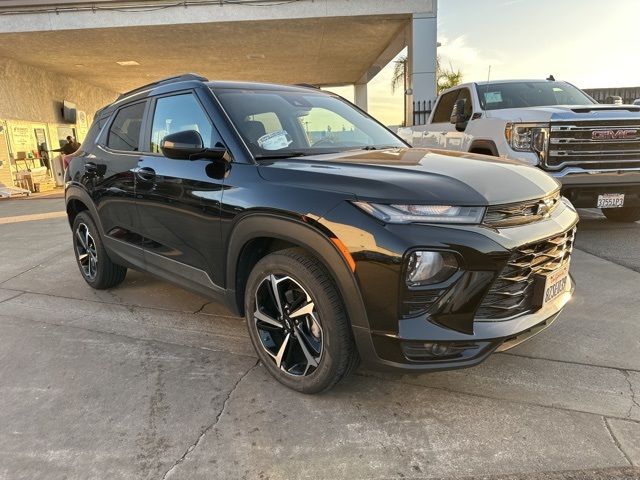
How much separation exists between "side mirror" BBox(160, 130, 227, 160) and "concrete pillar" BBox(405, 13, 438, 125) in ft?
33.6

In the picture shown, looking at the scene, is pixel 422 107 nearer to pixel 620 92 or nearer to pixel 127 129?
pixel 127 129

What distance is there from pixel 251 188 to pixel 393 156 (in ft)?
2.83

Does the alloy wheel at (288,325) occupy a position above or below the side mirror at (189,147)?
below

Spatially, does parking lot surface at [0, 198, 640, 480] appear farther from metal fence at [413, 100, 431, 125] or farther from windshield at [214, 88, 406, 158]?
metal fence at [413, 100, 431, 125]

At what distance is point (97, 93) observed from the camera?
71.2 feet

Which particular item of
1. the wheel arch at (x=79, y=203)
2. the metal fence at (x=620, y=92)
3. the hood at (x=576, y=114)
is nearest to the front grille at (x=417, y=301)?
the wheel arch at (x=79, y=203)

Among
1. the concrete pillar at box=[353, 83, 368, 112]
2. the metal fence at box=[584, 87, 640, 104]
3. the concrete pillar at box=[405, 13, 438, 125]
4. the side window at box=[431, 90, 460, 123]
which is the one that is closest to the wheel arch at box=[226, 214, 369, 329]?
the side window at box=[431, 90, 460, 123]

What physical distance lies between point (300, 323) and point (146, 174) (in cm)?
166

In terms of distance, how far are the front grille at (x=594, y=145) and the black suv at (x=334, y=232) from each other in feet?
9.18

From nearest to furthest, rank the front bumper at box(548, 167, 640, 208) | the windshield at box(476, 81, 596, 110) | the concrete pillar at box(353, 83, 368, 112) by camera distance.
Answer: the front bumper at box(548, 167, 640, 208), the windshield at box(476, 81, 596, 110), the concrete pillar at box(353, 83, 368, 112)

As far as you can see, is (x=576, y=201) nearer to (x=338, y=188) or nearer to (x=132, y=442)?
(x=338, y=188)

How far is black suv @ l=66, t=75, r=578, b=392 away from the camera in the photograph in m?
2.12

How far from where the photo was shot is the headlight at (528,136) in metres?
5.40

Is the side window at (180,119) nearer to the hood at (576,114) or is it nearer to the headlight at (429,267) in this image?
the headlight at (429,267)
